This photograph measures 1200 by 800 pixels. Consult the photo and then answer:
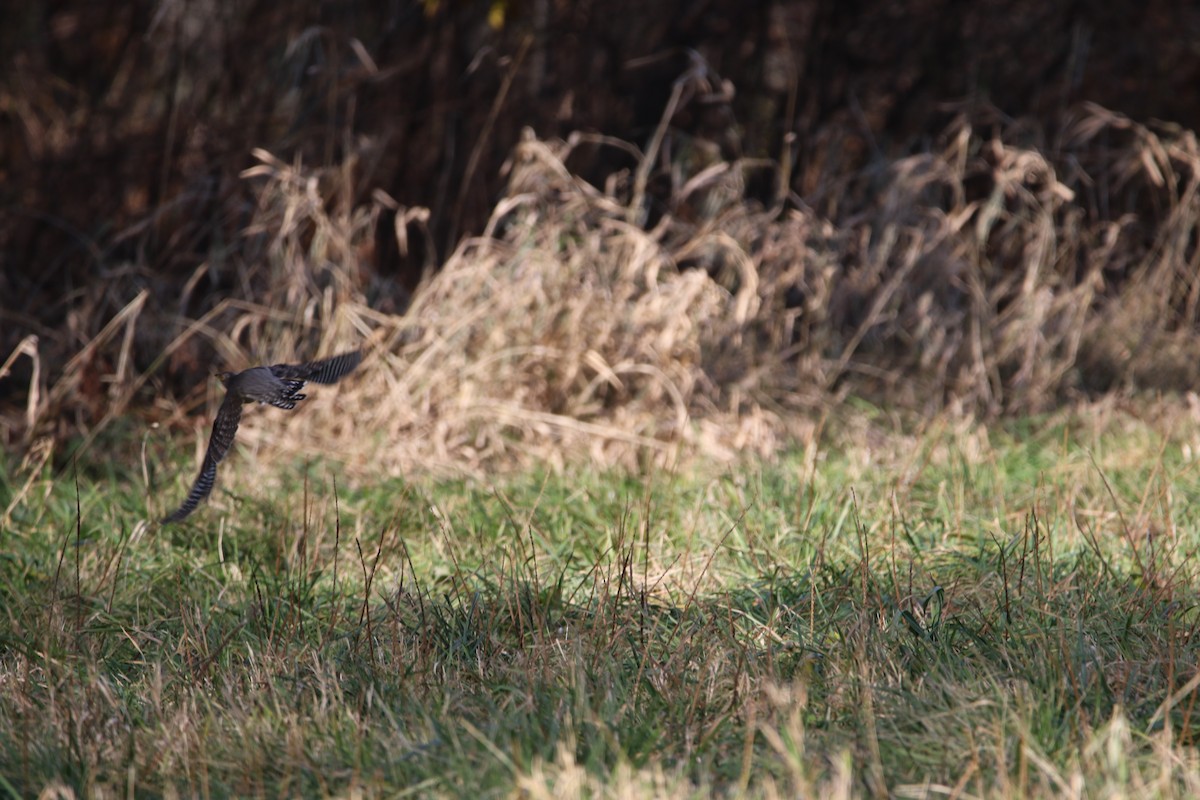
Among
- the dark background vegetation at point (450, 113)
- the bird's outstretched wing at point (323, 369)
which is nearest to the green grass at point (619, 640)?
the bird's outstretched wing at point (323, 369)

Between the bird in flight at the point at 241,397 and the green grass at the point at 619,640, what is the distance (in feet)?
0.71

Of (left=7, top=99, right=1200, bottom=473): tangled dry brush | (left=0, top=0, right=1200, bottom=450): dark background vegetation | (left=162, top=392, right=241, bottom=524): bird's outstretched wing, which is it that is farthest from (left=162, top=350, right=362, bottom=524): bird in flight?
(left=0, top=0, right=1200, bottom=450): dark background vegetation

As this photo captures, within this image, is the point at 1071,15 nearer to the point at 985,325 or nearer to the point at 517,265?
the point at 985,325

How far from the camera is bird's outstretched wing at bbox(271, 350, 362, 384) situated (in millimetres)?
2803

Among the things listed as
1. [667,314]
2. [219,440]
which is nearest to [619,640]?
[219,440]

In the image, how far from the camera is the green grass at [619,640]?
6.85 feet

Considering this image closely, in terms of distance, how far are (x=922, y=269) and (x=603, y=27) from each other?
1.77m

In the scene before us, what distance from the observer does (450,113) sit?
5543 mm

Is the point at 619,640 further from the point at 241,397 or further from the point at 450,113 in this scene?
the point at 450,113

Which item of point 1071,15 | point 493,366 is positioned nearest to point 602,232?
point 493,366

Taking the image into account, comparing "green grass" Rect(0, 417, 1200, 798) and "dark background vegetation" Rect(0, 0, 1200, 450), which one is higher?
"dark background vegetation" Rect(0, 0, 1200, 450)

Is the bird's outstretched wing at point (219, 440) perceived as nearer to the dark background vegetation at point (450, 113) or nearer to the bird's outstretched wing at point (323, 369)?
the bird's outstretched wing at point (323, 369)

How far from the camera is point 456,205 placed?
5.41m

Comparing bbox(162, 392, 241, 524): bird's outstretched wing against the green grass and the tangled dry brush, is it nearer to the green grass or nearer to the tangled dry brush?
the green grass
